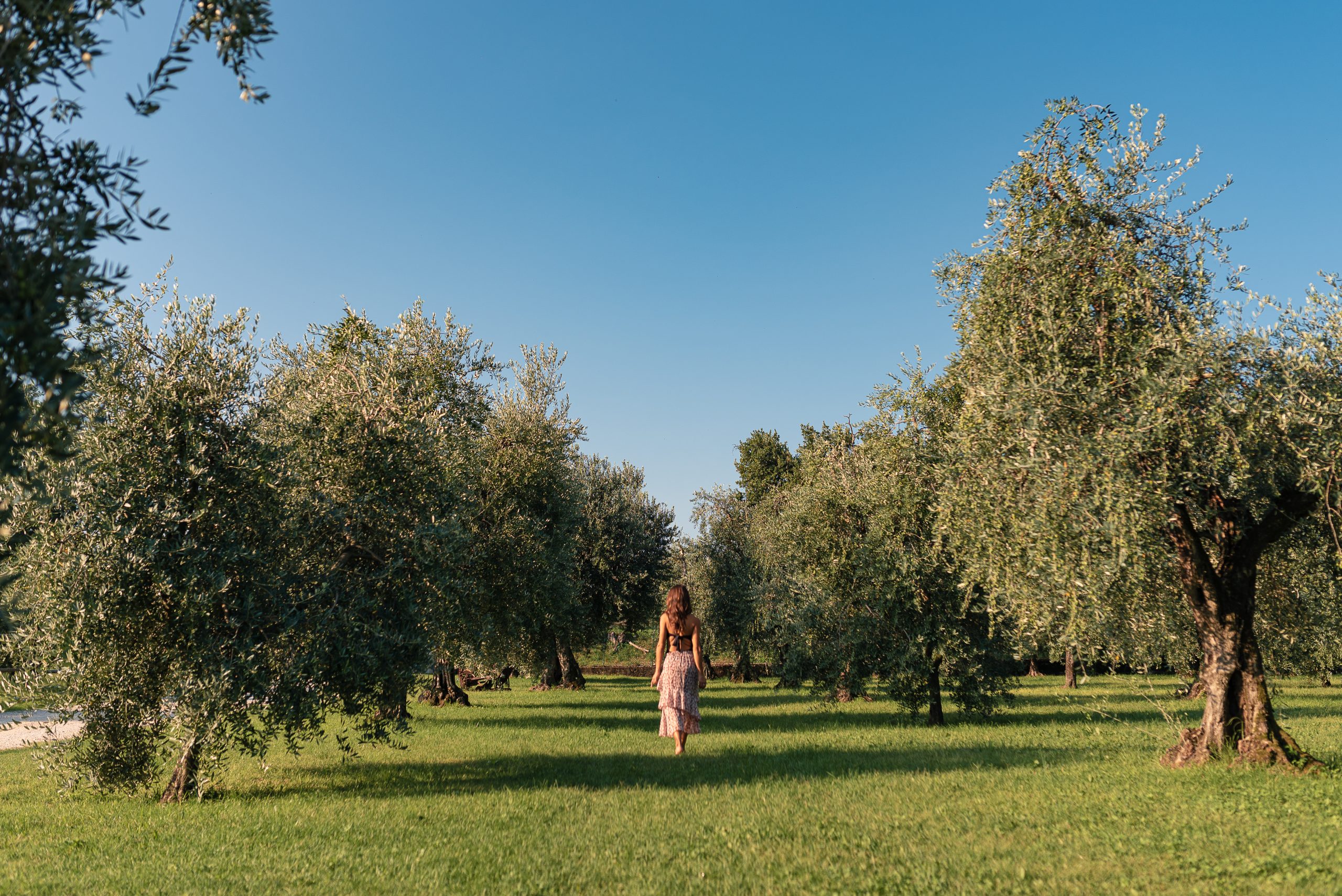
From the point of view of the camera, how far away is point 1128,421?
1085 centimetres

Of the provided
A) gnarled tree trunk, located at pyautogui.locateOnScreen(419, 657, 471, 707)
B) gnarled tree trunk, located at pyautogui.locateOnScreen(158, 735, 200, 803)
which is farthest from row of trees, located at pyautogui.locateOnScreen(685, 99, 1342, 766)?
gnarled tree trunk, located at pyautogui.locateOnScreen(419, 657, 471, 707)

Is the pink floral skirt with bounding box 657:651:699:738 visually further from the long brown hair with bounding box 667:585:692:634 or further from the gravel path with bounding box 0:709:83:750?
the gravel path with bounding box 0:709:83:750

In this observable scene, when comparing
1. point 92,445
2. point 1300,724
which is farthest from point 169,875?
point 1300,724

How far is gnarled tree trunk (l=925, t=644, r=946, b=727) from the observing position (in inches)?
851

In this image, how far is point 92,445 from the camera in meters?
11.4

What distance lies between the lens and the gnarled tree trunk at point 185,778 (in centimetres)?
1290

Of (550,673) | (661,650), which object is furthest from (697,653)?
(550,673)

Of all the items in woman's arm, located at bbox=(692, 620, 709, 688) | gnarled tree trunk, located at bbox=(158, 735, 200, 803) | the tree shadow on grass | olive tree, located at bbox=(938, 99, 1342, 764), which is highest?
olive tree, located at bbox=(938, 99, 1342, 764)

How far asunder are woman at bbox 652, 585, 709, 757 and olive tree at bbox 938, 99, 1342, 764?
4.73 metres

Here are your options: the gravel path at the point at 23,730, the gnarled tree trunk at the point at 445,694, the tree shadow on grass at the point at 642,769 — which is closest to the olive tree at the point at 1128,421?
the tree shadow on grass at the point at 642,769

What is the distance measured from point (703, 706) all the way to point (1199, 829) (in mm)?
22648

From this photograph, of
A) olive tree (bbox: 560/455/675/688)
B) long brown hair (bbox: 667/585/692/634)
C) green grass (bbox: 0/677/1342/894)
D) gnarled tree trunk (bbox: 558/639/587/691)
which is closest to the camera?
green grass (bbox: 0/677/1342/894)

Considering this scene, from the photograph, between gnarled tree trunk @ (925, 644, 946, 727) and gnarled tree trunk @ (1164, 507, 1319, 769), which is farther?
gnarled tree trunk @ (925, 644, 946, 727)

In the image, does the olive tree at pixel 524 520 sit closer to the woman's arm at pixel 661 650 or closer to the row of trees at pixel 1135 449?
the woman's arm at pixel 661 650
